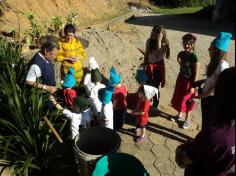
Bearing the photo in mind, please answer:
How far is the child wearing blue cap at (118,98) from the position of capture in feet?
15.3

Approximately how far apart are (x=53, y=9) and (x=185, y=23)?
15.8 feet

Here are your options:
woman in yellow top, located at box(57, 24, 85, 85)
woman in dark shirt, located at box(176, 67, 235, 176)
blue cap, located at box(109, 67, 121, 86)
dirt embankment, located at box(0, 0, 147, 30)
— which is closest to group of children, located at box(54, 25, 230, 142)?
blue cap, located at box(109, 67, 121, 86)

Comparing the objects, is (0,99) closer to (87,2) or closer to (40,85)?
(40,85)

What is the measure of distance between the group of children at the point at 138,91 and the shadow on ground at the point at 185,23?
6.26 m

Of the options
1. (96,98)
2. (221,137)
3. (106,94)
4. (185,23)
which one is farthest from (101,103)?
(185,23)

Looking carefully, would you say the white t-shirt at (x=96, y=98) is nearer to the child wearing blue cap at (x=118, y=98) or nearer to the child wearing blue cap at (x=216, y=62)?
the child wearing blue cap at (x=118, y=98)

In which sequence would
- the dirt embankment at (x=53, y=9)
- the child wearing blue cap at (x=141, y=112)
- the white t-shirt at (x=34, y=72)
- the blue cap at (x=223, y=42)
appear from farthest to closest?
the dirt embankment at (x=53, y=9) → the child wearing blue cap at (x=141, y=112) → the white t-shirt at (x=34, y=72) → the blue cap at (x=223, y=42)

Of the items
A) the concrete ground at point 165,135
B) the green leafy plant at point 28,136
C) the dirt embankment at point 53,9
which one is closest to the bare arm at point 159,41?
the concrete ground at point 165,135

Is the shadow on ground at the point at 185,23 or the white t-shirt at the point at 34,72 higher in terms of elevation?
the white t-shirt at the point at 34,72

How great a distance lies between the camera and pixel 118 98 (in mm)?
4840

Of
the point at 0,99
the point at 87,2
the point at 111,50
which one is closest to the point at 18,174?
the point at 0,99

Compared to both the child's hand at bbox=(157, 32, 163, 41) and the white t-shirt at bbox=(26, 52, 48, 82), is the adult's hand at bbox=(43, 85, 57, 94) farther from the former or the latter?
the child's hand at bbox=(157, 32, 163, 41)

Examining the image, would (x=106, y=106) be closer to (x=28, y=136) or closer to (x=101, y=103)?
(x=101, y=103)

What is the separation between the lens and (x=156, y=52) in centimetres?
544
